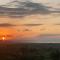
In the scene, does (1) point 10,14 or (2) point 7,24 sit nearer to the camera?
(2) point 7,24

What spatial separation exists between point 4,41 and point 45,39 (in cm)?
79

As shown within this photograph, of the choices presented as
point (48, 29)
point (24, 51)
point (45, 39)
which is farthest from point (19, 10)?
point (24, 51)

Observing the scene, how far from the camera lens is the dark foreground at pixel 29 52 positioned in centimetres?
362

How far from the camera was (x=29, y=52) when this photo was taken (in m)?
3.71

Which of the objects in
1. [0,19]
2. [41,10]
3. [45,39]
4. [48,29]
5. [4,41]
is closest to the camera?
[4,41]

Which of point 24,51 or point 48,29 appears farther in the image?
point 48,29

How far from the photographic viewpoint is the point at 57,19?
5.23 m

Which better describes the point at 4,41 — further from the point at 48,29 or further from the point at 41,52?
the point at 48,29

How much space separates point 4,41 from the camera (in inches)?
158

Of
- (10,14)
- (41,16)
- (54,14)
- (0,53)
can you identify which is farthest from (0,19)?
(0,53)

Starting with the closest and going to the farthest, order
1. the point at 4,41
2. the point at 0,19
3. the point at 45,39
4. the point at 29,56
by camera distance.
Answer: the point at 29,56, the point at 4,41, the point at 45,39, the point at 0,19

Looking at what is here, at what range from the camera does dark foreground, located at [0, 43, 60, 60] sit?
11.9 feet

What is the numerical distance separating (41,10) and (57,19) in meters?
0.62

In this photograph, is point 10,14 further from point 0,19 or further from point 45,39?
point 45,39
